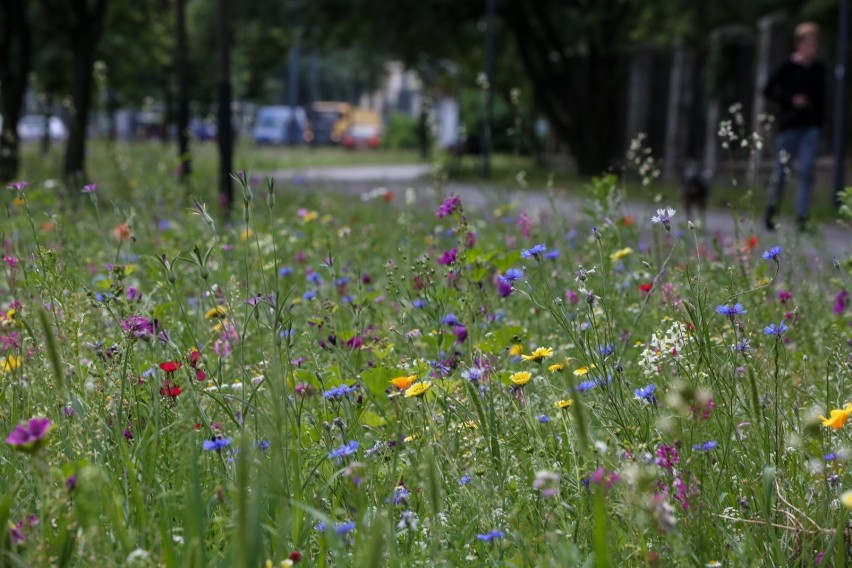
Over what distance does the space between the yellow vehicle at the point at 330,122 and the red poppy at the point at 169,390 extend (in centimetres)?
6974

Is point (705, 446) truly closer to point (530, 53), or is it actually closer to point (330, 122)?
point (530, 53)

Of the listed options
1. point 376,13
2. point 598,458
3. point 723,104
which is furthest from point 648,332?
point 376,13

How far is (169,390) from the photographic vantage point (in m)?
2.87

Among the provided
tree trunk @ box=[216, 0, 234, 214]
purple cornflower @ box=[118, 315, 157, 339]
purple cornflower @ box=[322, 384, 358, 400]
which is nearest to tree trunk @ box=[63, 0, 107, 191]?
tree trunk @ box=[216, 0, 234, 214]

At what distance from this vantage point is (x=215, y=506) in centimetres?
271

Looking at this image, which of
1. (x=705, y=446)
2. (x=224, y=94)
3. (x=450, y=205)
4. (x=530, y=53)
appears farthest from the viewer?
(x=530, y=53)

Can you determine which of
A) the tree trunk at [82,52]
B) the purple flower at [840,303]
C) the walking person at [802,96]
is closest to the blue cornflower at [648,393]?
the purple flower at [840,303]

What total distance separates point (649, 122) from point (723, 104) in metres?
4.80

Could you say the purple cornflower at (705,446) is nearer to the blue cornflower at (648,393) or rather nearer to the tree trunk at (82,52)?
the blue cornflower at (648,393)

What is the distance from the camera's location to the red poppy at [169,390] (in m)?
2.86

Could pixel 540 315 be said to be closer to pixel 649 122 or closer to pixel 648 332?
pixel 648 332

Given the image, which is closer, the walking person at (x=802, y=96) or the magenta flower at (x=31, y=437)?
the magenta flower at (x=31, y=437)

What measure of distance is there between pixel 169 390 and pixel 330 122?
75.0 meters

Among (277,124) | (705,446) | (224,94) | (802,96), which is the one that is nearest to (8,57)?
(224,94)
